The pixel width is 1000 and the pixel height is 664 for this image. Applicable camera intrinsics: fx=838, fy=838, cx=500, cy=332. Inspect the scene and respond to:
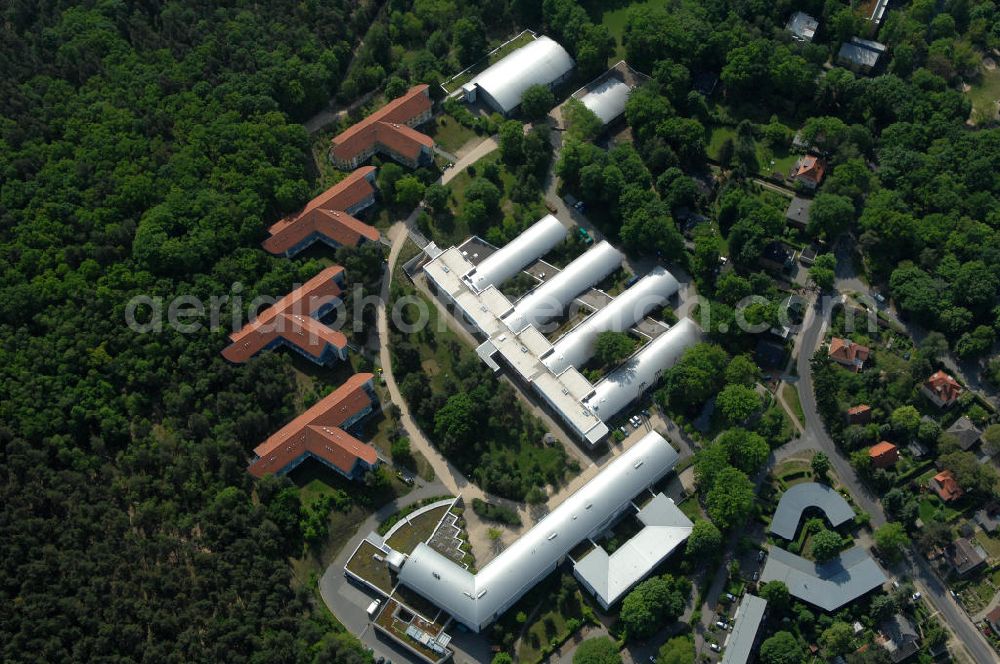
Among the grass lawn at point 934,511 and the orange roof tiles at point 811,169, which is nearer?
the grass lawn at point 934,511

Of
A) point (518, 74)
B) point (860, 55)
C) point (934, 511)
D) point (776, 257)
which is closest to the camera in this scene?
point (934, 511)

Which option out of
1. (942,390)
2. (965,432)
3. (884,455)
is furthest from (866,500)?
(942,390)

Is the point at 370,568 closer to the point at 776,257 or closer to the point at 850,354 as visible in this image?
the point at 850,354

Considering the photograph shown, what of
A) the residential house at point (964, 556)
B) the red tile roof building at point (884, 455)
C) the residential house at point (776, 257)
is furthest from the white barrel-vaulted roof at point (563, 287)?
the residential house at point (964, 556)

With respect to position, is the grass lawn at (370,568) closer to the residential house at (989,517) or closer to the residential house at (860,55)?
the residential house at (989,517)

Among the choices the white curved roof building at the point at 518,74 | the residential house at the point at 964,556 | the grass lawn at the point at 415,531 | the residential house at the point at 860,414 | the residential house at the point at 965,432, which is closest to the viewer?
the residential house at the point at 964,556

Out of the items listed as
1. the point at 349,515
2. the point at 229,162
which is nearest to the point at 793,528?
the point at 349,515

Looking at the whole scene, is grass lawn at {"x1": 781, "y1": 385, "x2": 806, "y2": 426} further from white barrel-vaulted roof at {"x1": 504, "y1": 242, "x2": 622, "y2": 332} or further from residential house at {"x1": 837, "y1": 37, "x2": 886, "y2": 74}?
residential house at {"x1": 837, "y1": 37, "x2": 886, "y2": 74}
